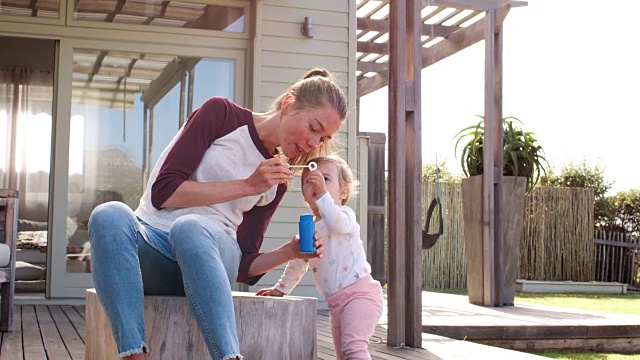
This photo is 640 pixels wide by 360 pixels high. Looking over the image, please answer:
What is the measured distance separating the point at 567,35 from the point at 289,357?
1443 centimetres

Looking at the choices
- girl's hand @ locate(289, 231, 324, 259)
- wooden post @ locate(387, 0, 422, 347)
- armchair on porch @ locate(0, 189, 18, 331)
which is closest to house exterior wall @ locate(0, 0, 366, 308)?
armchair on porch @ locate(0, 189, 18, 331)

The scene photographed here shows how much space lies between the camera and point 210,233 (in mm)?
2029

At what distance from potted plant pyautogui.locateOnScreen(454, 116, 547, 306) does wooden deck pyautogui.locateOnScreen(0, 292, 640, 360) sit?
23 cm

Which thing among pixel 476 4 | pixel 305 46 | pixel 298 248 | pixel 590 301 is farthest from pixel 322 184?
pixel 590 301

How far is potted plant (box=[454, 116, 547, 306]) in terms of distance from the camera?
702 cm

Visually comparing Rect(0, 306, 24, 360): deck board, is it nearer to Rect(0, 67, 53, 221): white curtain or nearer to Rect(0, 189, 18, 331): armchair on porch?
Rect(0, 189, 18, 331): armchair on porch

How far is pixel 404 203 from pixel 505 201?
3.12 m

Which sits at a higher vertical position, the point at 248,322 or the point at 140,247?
the point at 140,247

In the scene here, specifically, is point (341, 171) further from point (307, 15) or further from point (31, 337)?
point (307, 15)

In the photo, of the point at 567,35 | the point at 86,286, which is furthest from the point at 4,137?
the point at 567,35

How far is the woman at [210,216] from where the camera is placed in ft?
6.28

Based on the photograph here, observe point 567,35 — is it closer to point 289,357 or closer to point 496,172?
point 496,172

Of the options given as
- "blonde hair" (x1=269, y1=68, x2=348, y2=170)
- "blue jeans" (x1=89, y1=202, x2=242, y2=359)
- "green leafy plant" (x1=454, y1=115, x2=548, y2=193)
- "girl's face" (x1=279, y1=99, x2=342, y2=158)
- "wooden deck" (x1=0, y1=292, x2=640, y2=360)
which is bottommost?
"wooden deck" (x1=0, y1=292, x2=640, y2=360)

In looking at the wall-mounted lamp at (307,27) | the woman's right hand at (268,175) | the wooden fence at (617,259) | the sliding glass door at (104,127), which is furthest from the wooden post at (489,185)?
the woman's right hand at (268,175)
